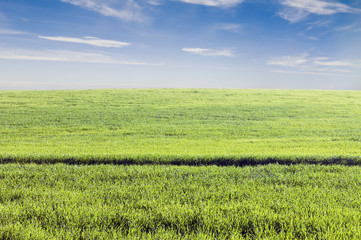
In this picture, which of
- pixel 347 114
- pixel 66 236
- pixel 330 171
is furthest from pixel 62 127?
pixel 347 114

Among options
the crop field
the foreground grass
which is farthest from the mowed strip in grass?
the foreground grass

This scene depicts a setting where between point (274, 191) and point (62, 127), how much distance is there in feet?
46.7

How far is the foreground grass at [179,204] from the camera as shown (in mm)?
3898

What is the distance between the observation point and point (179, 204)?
467 centimetres

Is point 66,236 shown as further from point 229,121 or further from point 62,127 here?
point 229,121

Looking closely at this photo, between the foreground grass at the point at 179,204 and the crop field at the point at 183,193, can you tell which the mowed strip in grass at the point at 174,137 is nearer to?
the crop field at the point at 183,193

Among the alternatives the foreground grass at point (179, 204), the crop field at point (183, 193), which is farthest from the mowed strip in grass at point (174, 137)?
the foreground grass at point (179, 204)

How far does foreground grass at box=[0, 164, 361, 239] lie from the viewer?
3898mm

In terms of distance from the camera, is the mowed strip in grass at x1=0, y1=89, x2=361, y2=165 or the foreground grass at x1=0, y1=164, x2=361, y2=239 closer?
the foreground grass at x1=0, y1=164, x2=361, y2=239

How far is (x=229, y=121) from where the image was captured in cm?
1808

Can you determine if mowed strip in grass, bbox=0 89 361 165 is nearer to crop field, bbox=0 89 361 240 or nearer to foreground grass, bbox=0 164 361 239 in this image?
crop field, bbox=0 89 361 240

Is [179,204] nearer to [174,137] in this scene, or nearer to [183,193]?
[183,193]

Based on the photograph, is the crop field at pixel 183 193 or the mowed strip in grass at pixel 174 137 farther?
the mowed strip in grass at pixel 174 137

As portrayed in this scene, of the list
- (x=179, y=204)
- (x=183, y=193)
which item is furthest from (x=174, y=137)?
(x=179, y=204)
